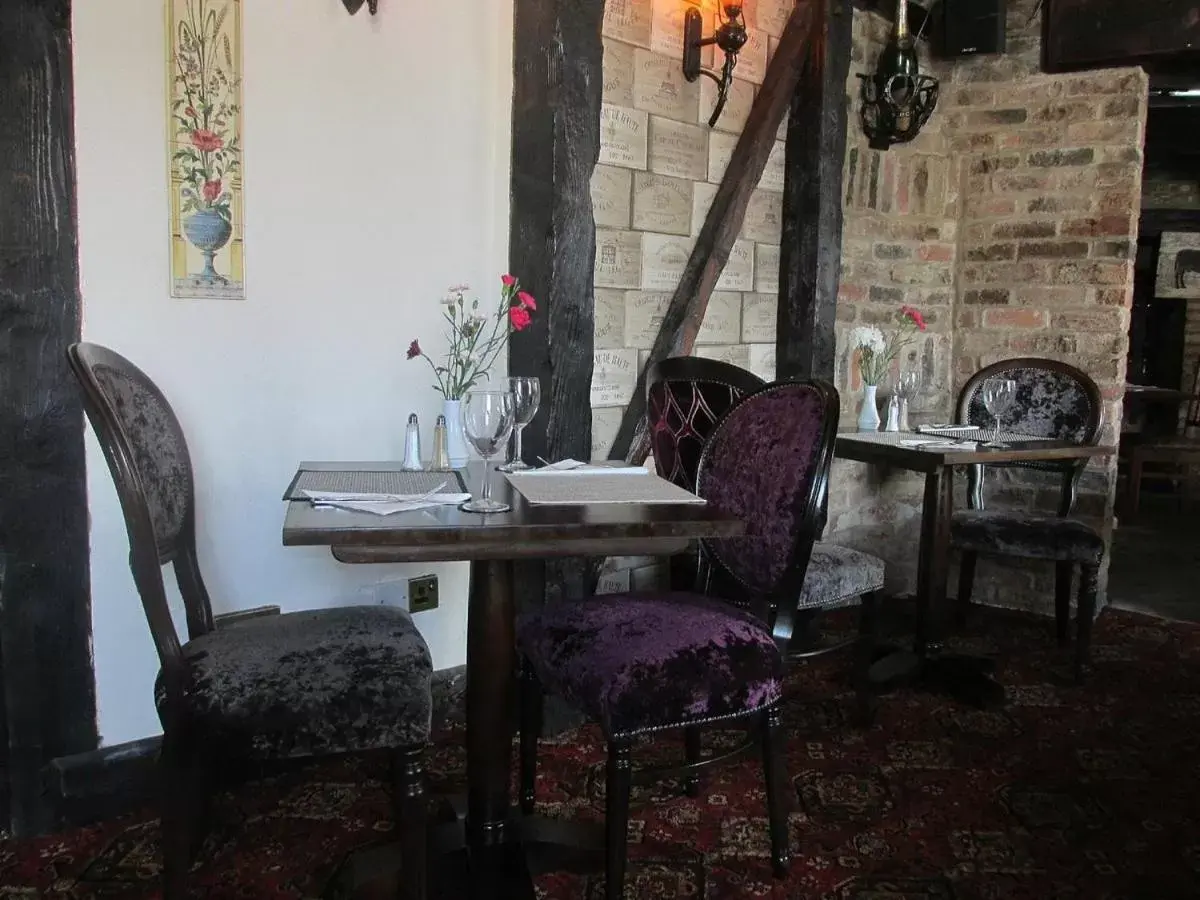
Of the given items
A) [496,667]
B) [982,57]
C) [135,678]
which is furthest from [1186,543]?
[135,678]

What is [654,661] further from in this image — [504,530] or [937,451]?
[937,451]

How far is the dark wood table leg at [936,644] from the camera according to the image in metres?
2.99

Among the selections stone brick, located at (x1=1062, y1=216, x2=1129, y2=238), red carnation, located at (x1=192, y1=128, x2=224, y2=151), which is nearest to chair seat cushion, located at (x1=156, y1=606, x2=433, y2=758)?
red carnation, located at (x1=192, y1=128, x2=224, y2=151)

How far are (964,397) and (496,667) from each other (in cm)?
260

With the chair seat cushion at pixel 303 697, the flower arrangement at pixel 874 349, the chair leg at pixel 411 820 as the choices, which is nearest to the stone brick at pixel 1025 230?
the flower arrangement at pixel 874 349

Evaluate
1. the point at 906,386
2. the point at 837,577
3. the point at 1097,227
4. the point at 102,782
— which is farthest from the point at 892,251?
the point at 102,782

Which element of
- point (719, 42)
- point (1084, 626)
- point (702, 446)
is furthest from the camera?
point (1084, 626)

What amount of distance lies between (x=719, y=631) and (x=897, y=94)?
278 cm

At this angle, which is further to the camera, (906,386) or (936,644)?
(906,386)

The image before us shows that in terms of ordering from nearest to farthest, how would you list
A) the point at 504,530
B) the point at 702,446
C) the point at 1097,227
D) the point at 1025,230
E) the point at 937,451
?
Result: the point at 504,530 < the point at 702,446 < the point at 937,451 < the point at 1097,227 < the point at 1025,230

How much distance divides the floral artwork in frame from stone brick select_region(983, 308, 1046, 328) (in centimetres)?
307

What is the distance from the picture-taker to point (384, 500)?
171cm

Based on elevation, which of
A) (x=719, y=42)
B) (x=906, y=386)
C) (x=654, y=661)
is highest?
(x=719, y=42)

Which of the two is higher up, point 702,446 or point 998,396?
point 998,396
